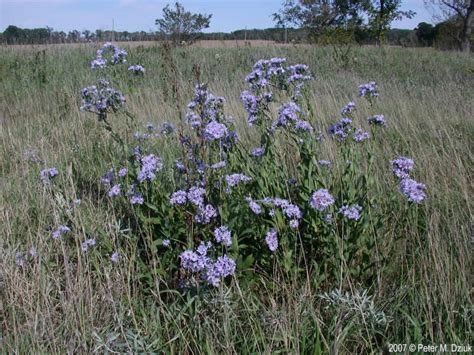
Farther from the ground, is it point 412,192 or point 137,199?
point 412,192

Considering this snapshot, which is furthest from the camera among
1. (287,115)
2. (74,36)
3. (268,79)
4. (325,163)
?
(74,36)

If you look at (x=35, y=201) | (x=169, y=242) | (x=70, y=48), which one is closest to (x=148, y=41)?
(x=70, y=48)

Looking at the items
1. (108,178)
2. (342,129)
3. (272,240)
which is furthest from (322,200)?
(108,178)

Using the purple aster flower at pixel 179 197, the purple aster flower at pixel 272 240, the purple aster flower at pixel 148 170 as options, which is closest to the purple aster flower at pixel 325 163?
the purple aster flower at pixel 272 240

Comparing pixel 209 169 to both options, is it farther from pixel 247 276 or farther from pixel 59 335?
pixel 59 335

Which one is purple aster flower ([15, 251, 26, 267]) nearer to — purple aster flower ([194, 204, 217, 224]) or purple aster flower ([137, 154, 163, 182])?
purple aster flower ([137, 154, 163, 182])

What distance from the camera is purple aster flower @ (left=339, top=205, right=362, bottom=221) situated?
7.54 ft

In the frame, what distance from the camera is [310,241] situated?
2.54 meters

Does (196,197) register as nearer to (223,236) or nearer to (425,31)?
(223,236)

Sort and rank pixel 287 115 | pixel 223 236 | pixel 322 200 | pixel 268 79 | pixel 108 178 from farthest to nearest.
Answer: pixel 268 79, pixel 108 178, pixel 287 115, pixel 322 200, pixel 223 236

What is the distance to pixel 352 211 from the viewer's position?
232 cm

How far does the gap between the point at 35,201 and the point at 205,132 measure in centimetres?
158

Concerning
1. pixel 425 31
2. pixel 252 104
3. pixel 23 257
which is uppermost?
pixel 425 31

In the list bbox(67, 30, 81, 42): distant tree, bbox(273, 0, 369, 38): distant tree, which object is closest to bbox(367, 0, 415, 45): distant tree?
bbox(273, 0, 369, 38): distant tree
